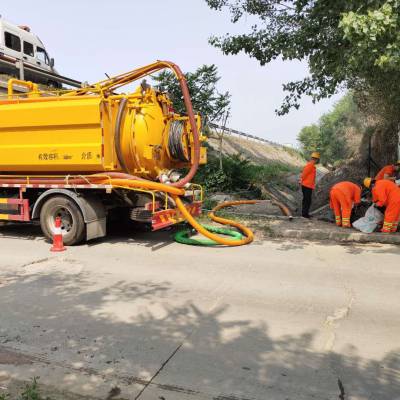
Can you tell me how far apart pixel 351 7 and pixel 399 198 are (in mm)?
3832

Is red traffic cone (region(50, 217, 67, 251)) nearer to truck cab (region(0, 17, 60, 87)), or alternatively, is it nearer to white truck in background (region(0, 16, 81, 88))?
white truck in background (region(0, 16, 81, 88))

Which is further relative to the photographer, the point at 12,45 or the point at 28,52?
the point at 28,52

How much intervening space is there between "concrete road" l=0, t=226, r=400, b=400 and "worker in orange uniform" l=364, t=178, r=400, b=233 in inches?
66.9

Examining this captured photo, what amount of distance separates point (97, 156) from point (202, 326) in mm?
4358

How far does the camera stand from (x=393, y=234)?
26.1 feet

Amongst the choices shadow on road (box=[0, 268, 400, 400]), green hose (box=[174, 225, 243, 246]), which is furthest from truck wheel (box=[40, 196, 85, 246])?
shadow on road (box=[0, 268, 400, 400])

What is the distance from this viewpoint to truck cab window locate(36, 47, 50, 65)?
57.9ft

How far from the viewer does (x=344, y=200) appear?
29.1 feet

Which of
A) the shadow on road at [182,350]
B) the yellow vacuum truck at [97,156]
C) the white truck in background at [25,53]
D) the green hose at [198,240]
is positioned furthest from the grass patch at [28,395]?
the white truck in background at [25,53]

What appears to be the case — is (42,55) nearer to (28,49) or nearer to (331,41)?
(28,49)

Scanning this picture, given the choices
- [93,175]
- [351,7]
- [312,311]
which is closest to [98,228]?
[93,175]

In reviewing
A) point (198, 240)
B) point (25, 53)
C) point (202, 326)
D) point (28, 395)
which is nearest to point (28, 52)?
point (25, 53)

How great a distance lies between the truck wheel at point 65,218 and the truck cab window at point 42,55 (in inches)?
478

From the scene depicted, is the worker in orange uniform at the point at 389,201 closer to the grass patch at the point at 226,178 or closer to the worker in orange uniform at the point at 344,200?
the worker in orange uniform at the point at 344,200
